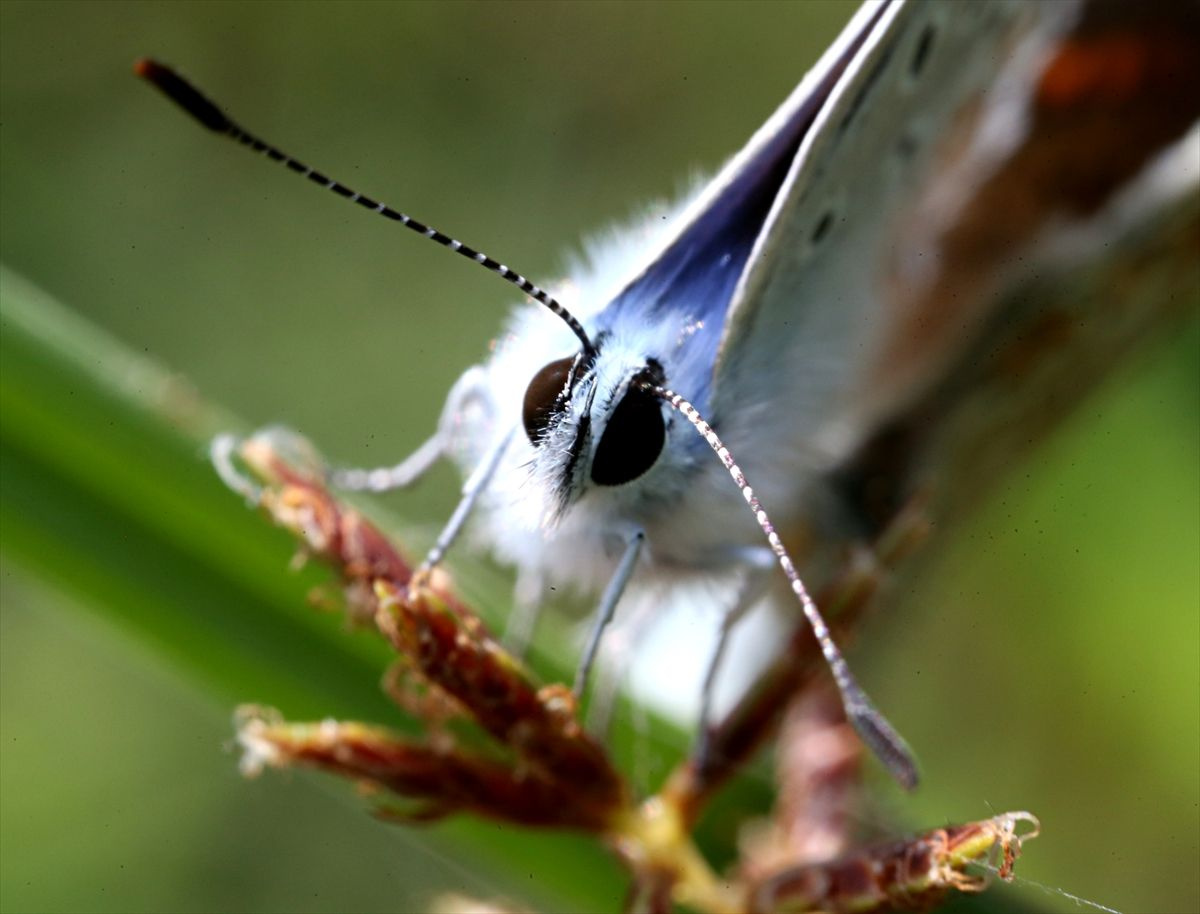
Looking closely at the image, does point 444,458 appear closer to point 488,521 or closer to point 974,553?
point 488,521

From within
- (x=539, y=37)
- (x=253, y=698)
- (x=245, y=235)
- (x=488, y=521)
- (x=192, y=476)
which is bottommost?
(x=253, y=698)

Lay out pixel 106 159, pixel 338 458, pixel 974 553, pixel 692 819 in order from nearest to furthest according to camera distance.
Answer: pixel 692 819 < pixel 974 553 < pixel 338 458 < pixel 106 159

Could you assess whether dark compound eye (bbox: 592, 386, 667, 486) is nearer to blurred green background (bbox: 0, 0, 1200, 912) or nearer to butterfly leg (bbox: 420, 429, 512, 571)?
butterfly leg (bbox: 420, 429, 512, 571)

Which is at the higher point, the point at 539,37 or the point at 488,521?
the point at 539,37

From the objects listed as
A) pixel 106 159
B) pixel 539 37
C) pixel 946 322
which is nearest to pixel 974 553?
pixel 946 322

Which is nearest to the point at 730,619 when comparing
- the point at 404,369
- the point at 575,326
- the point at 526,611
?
the point at 526,611

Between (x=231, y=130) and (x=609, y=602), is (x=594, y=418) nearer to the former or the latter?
(x=609, y=602)

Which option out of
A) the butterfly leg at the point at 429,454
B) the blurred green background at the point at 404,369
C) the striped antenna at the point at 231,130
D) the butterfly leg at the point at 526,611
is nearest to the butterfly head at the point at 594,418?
the striped antenna at the point at 231,130
